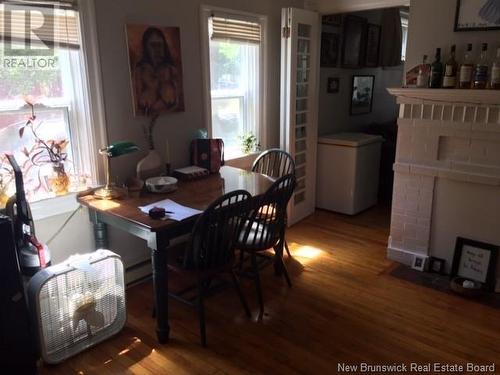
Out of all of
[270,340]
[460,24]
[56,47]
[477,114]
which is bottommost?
[270,340]

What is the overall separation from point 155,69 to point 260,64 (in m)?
1.19

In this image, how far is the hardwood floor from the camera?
7.41ft

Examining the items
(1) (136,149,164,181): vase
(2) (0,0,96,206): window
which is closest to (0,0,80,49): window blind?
(2) (0,0,96,206): window

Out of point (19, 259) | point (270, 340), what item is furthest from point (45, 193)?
point (270, 340)

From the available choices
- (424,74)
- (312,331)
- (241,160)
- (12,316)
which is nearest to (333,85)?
(241,160)

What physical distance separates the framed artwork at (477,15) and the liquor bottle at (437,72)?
0.22 meters

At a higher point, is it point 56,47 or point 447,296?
point 56,47

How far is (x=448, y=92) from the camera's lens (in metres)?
2.90

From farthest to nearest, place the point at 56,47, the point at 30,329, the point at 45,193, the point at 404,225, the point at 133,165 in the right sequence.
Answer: the point at 404,225 → the point at 133,165 → the point at 45,193 → the point at 56,47 → the point at 30,329

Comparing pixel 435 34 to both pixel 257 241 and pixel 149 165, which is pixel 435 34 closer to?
pixel 257 241

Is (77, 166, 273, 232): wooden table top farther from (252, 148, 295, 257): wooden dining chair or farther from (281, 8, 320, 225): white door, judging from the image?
(281, 8, 320, 225): white door

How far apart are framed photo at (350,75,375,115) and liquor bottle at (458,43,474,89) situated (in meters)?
2.20

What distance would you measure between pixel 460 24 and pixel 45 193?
2954 mm

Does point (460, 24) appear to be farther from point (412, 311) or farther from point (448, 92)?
point (412, 311)
